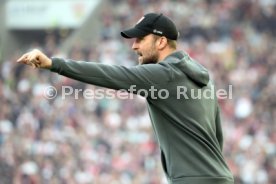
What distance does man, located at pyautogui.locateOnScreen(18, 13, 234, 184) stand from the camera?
5363 mm

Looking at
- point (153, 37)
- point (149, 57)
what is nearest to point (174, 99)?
point (149, 57)

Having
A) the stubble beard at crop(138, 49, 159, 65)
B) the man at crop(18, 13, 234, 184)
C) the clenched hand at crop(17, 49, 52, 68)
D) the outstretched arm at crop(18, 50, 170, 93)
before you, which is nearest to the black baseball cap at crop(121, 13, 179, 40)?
the man at crop(18, 13, 234, 184)

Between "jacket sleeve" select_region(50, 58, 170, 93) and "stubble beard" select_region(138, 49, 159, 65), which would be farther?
"stubble beard" select_region(138, 49, 159, 65)

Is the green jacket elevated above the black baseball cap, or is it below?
below

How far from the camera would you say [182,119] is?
217 inches

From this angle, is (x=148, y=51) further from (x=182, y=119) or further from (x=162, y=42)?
(x=182, y=119)

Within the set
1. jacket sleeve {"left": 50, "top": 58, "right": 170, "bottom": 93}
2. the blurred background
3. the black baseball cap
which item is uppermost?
the black baseball cap

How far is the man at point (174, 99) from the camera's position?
536 cm

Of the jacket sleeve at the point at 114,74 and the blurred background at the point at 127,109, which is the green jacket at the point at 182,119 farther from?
the blurred background at the point at 127,109

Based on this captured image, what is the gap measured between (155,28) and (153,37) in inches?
2.3

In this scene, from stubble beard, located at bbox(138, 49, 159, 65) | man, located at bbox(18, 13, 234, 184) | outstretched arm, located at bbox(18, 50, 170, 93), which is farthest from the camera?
stubble beard, located at bbox(138, 49, 159, 65)

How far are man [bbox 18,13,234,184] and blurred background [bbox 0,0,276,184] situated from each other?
7.27m

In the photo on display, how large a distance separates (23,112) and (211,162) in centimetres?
1105

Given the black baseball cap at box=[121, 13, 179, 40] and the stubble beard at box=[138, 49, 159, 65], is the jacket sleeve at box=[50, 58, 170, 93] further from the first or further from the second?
the black baseball cap at box=[121, 13, 179, 40]
